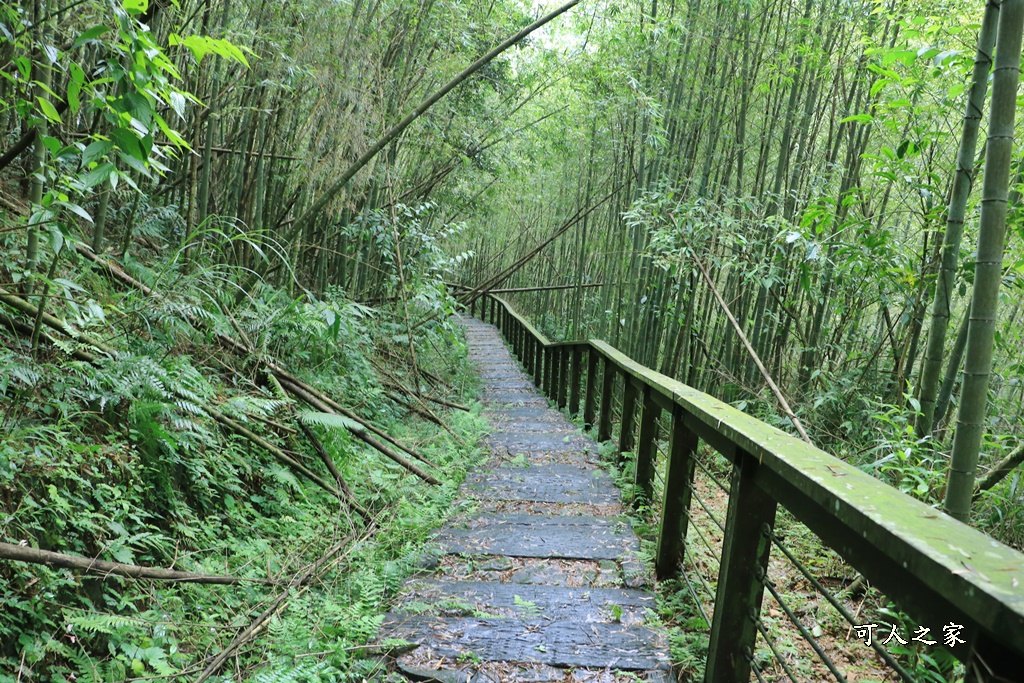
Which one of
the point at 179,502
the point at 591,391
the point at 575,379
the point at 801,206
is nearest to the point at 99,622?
the point at 179,502

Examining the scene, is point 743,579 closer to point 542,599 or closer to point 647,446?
point 542,599

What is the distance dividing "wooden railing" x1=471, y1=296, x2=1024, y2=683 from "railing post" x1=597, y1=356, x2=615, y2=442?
1.59 m

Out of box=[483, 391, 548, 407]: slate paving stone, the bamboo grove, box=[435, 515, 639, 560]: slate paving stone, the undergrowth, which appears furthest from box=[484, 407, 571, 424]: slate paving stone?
box=[435, 515, 639, 560]: slate paving stone

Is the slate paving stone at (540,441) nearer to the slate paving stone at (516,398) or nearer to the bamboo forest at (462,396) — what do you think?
the bamboo forest at (462,396)

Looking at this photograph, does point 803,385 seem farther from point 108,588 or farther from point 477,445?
point 108,588

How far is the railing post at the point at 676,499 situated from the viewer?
229 cm

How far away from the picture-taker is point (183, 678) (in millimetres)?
1780

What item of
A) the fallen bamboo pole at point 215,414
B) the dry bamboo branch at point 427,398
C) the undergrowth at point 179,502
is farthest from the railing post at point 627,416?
the dry bamboo branch at point 427,398

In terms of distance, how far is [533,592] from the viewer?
223 cm

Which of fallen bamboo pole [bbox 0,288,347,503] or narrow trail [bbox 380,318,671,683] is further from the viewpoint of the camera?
fallen bamboo pole [bbox 0,288,347,503]

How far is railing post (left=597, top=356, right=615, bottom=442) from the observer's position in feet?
14.7

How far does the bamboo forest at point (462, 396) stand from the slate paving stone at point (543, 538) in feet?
0.08

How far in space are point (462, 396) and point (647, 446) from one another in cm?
418

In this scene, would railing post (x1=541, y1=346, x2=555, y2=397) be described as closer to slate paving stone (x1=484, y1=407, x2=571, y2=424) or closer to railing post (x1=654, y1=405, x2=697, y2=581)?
slate paving stone (x1=484, y1=407, x2=571, y2=424)
